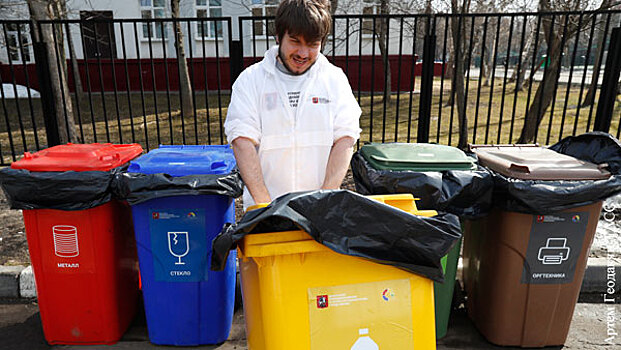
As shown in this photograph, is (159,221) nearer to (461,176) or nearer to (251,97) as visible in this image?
(251,97)

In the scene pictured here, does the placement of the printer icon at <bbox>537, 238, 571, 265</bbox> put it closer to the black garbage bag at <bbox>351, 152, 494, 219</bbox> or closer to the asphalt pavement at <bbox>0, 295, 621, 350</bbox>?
the black garbage bag at <bbox>351, 152, 494, 219</bbox>

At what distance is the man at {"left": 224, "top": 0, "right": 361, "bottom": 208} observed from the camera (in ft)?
7.02

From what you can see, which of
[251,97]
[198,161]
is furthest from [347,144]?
[198,161]

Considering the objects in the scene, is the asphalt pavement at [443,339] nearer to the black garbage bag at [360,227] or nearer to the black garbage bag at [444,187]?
the black garbage bag at [444,187]

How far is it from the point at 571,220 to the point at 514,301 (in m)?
0.56

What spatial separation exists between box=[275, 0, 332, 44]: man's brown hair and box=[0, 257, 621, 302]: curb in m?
2.71

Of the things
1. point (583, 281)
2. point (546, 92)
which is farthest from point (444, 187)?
point (546, 92)

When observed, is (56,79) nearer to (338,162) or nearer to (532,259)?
(338,162)

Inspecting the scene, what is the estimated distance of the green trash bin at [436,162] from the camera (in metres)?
2.43

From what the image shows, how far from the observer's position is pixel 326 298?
65.1 inches

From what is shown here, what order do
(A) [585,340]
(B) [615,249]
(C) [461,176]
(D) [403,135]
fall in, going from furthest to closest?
(D) [403,135], (B) [615,249], (A) [585,340], (C) [461,176]

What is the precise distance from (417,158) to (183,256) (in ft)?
4.68

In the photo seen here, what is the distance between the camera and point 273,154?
2.24 m

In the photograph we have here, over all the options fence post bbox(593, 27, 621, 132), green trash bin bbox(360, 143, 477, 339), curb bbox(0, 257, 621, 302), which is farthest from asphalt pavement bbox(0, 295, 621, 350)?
fence post bbox(593, 27, 621, 132)
